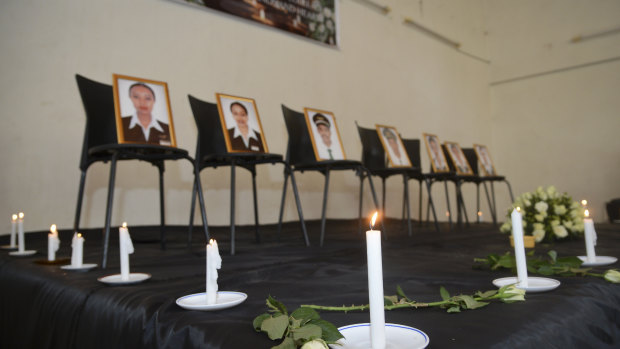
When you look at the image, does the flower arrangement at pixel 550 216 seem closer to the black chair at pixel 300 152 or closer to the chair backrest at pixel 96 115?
the black chair at pixel 300 152

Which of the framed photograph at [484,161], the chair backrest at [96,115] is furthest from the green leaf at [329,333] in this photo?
the framed photograph at [484,161]

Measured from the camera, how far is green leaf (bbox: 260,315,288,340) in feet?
2.33

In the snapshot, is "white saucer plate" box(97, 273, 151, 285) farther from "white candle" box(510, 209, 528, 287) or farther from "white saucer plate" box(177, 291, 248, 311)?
"white candle" box(510, 209, 528, 287)

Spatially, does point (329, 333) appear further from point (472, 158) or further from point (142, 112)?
point (472, 158)

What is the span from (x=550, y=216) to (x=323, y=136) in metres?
1.47

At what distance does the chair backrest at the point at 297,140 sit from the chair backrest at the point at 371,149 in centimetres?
92

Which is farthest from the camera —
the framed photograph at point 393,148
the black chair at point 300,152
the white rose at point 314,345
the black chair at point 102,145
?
the framed photograph at point 393,148

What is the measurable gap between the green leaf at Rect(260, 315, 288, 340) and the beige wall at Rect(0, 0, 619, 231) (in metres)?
2.91

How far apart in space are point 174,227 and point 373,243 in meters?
3.10

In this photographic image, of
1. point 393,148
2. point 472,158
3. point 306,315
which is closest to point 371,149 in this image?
point 393,148

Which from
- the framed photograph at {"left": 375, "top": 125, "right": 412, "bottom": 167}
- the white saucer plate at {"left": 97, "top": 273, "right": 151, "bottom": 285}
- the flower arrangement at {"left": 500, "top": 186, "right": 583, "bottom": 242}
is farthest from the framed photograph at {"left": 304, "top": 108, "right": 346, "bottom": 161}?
the white saucer plate at {"left": 97, "top": 273, "right": 151, "bottom": 285}

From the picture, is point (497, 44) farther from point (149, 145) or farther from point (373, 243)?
point (373, 243)

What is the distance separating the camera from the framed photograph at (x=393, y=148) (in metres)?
3.45

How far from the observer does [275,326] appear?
0.73m
